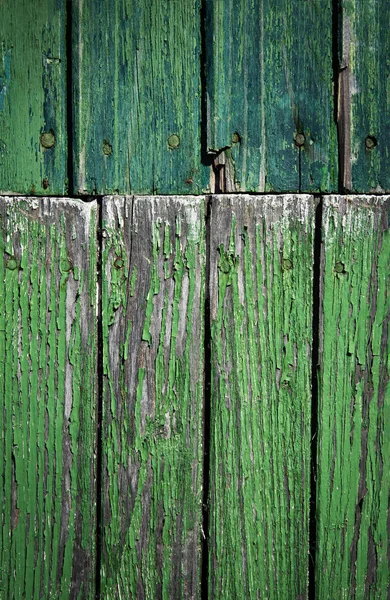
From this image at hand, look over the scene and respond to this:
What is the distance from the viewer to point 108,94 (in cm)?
105

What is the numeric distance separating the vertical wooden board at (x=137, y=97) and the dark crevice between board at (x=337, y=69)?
9.7 inches

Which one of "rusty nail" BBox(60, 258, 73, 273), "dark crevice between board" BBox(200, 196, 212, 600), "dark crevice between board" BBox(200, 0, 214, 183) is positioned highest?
"dark crevice between board" BBox(200, 0, 214, 183)

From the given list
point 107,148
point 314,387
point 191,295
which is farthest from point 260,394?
point 107,148

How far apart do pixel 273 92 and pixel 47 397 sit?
69cm

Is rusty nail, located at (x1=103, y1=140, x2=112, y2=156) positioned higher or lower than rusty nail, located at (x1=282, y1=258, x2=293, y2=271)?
higher

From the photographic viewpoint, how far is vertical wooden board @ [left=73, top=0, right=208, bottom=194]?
1.05 m

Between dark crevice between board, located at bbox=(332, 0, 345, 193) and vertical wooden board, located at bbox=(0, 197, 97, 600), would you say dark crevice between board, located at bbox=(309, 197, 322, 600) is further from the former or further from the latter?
vertical wooden board, located at bbox=(0, 197, 97, 600)

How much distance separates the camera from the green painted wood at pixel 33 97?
1.05 meters

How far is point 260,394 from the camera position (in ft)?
3.47

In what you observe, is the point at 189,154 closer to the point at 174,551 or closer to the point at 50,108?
the point at 50,108

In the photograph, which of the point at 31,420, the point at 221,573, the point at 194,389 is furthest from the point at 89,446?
the point at 221,573

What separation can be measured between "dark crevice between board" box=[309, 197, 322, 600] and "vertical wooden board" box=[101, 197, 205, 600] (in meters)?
0.20

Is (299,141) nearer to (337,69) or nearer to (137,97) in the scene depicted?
(337,69)

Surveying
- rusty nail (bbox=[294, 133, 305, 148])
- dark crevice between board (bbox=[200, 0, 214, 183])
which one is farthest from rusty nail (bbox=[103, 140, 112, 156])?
rusty nail (bbox=[294, 133, 305, 148])
